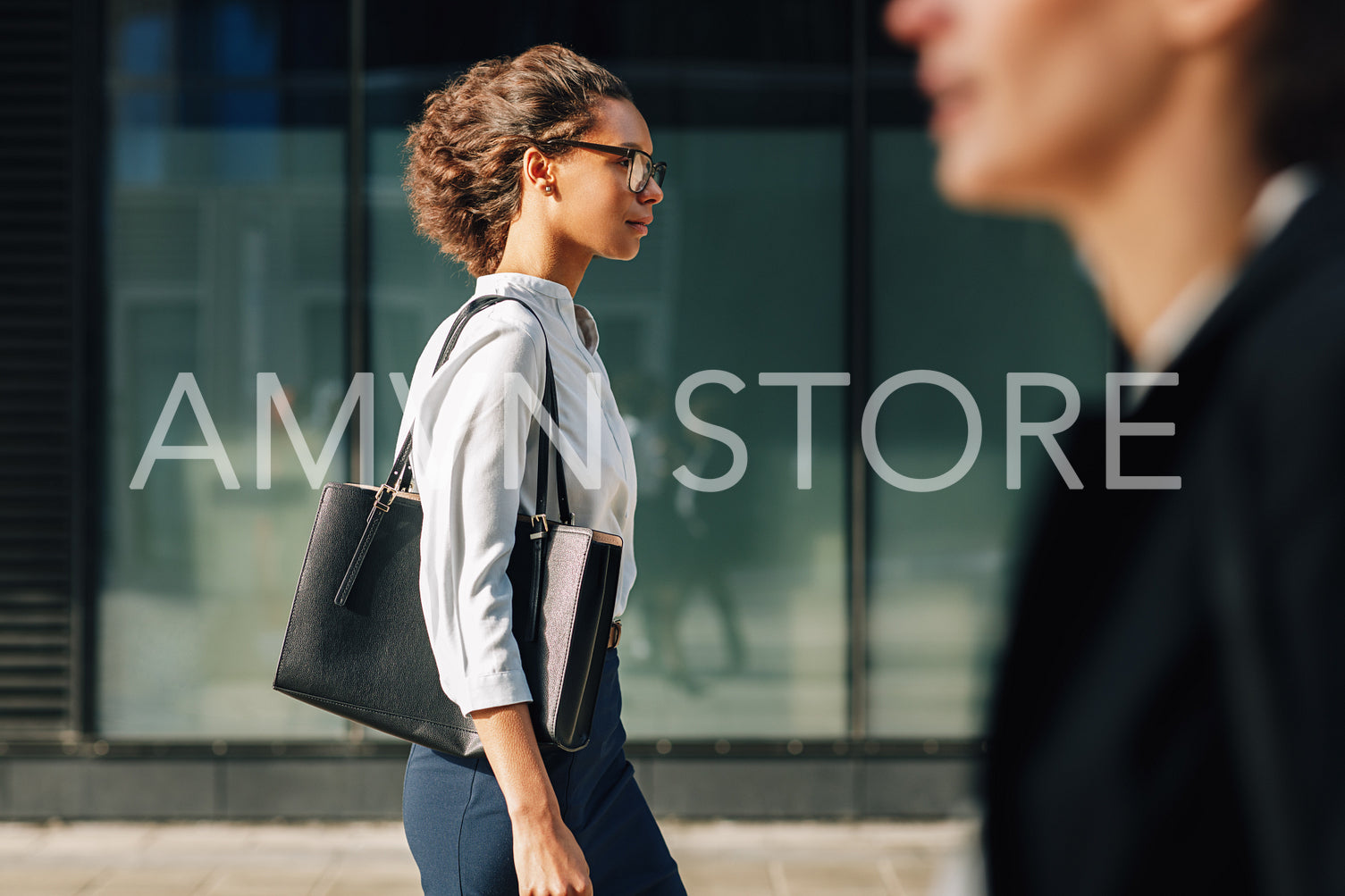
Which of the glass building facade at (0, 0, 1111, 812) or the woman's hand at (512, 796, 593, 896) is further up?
the glass building facade at (0, 0, 1111, 812)

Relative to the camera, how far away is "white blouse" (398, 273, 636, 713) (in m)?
1.71

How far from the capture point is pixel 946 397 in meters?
5.51

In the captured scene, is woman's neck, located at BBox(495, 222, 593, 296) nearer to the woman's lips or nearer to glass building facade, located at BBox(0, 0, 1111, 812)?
the woman's lips

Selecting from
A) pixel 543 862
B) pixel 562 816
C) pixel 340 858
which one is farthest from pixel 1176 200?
pixel 340 858

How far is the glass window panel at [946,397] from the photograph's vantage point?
5512 mm

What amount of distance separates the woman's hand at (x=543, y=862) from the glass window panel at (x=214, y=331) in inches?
157

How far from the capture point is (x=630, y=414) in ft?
18.1

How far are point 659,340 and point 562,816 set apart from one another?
3.82 m

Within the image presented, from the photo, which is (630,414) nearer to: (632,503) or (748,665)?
(748,665)

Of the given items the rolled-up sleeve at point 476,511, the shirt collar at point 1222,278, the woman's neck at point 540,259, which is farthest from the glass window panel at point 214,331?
the shirt collar at point 1222,278

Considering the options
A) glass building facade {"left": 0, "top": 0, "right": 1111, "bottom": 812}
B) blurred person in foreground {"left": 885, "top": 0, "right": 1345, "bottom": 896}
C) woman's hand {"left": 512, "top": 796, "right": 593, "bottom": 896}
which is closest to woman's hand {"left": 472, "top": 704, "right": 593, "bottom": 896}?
woman's hand {"left": 512, "top": 796, "right": 593, "bottom": 896}

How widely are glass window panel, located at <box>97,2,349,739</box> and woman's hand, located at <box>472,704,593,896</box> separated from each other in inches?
156

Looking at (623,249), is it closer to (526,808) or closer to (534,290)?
(534,290)

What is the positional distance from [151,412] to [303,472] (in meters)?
0.70
